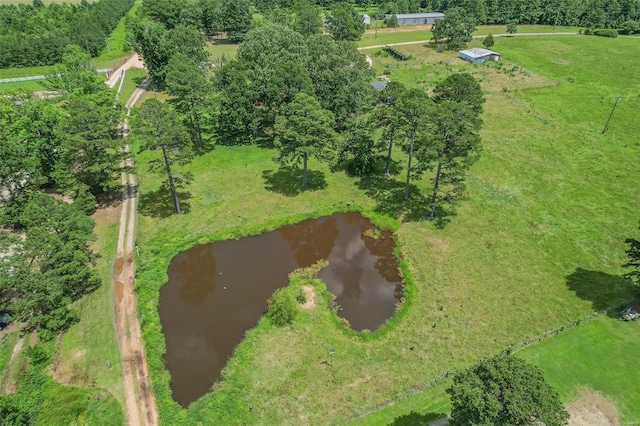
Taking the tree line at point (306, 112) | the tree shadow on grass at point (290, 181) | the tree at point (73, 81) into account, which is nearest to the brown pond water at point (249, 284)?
the tree shadow on grass at point (290, 181)

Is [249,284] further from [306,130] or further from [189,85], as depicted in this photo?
[189,85]

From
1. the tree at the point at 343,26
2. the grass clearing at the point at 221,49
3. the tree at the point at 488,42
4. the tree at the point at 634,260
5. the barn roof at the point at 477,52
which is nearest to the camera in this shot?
the tree at the point at 634,260

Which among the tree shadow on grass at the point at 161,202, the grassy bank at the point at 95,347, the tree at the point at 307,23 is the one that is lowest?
the grassy bank at the point at 95,347

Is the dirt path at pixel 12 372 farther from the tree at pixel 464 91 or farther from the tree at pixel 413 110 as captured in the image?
the tree at pixel 464 91

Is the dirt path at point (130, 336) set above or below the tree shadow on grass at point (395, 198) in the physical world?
below

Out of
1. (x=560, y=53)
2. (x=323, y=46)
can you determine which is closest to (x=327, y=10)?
(x=560, y=53)

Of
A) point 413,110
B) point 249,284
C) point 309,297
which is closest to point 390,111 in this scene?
point 413,110
